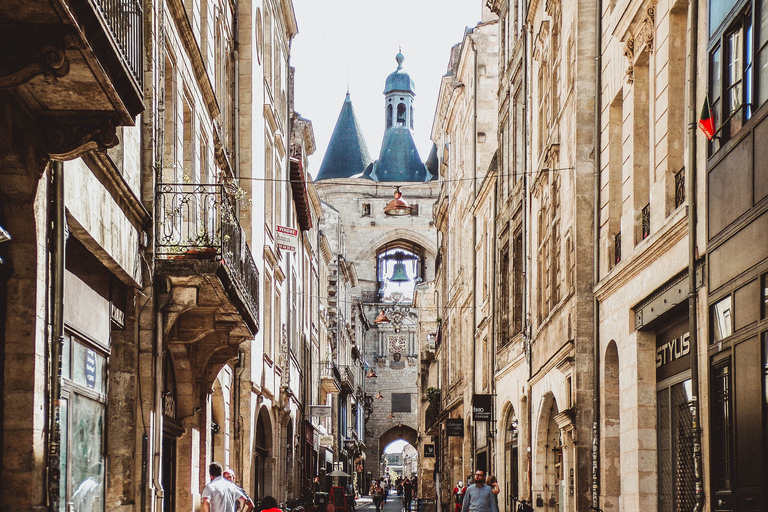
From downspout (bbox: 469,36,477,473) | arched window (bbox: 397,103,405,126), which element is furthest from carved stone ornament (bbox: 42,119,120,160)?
arched window (bbox: 397,103,405,126)

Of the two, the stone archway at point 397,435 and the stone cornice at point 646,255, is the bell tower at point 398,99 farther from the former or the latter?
the stone cornice at point 646,255

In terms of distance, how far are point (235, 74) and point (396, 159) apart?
86.1 m

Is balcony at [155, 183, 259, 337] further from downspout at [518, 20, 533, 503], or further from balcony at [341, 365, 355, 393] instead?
balcony at [341, 365, 355, 393]

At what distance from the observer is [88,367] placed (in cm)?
1141

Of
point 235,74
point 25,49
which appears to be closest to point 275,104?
point 235,74

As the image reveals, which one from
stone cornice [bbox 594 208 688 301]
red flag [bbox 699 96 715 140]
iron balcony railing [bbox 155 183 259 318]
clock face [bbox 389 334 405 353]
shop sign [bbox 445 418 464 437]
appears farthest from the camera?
clock face [bbox 389 334 405 353]

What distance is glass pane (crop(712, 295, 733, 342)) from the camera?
428 inches

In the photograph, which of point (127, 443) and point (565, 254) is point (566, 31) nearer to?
point (565, 254)

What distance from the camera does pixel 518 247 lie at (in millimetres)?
27141

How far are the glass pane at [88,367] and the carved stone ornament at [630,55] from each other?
7.74 meters

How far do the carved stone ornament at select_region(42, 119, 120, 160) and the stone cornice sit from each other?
21.1 ft

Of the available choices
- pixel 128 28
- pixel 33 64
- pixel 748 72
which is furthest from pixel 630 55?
pixel 33 64

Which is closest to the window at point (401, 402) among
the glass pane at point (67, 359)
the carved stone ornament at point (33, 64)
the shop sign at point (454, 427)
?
the shop sign at point (454, 427)

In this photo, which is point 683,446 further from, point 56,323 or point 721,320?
point 56,323
